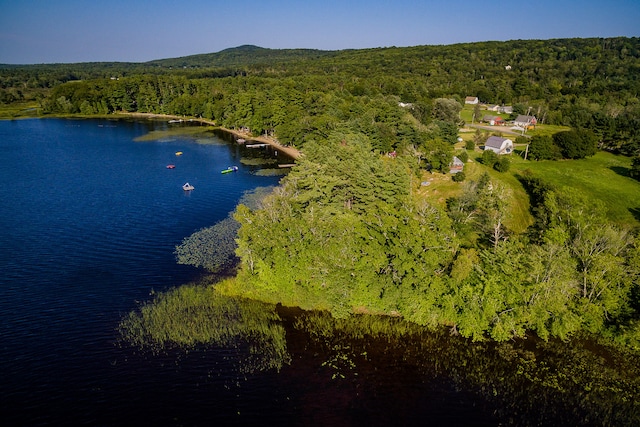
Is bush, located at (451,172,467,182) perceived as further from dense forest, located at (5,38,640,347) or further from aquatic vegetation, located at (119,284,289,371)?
aquatic vegetation, located at (119,284,289,371)

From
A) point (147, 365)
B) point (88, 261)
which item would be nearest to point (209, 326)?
point (147, 365)

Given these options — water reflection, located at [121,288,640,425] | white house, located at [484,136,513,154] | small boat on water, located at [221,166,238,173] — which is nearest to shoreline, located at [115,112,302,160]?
small boat on water, located at [221,166,238,173]

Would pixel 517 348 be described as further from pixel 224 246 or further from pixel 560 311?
pixel 224 246

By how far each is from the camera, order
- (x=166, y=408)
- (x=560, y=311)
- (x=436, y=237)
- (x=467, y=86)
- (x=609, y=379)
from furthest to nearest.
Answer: (x=467, y=86), (x=436, y=237), (x=560, y=311), (x=609, y=379), (x=166, y=408)

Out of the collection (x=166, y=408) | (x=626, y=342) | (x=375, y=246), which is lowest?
(x=166, y=408)

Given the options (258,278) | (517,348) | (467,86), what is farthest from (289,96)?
(517,348)

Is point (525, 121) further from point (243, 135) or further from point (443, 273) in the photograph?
point (443, 273)
